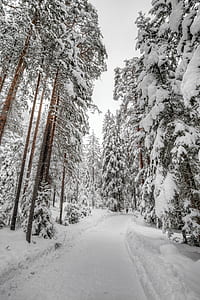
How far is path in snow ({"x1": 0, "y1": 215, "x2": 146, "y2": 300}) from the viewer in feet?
10.6

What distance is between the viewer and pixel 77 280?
3943 millimetres

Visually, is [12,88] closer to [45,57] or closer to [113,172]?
[45,57]

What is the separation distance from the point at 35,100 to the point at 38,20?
4.23 m

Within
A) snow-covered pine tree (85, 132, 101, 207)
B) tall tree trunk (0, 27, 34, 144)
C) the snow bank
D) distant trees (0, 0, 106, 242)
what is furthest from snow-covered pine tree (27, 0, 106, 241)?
snow-covered pine tree (85, 132, 101, 207)

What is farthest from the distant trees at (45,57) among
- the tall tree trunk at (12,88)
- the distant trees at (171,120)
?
the distant trees at (171,120)

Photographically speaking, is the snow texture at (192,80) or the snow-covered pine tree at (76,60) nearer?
the snow texture at (192,80)

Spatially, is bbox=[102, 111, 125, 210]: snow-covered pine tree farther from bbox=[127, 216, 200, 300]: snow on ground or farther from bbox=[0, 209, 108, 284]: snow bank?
bbox=[127, 216, 200, 300]: snow on ground

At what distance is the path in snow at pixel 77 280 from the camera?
325 centimetres

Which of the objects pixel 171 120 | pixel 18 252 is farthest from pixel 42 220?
pixel 171 120

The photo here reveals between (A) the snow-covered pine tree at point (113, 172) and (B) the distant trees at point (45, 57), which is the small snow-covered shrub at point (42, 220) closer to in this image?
(B) the distant trees at point (45, 57)

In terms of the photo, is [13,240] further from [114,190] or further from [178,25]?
[114,190]

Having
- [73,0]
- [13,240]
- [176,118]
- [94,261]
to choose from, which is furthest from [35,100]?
[94,261]

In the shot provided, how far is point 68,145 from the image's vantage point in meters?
9.52

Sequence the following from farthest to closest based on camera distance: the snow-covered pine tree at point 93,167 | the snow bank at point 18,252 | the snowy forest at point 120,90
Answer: the snow-covered pine tree at point 93,167, the snowy forest at point 120,90, the snow bank at point 18,252
